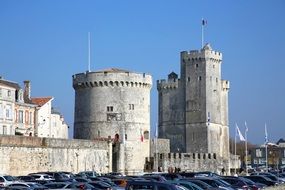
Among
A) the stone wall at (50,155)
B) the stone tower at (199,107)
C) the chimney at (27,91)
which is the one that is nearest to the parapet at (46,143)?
the stone wall at (50,155)

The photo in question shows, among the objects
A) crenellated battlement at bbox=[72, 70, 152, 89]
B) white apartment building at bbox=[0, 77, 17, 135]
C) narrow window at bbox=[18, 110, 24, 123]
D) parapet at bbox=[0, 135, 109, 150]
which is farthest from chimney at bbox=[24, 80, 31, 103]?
parapet at bbox=[0, 135, 109, 150]

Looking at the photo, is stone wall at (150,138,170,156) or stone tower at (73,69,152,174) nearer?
stone tower at (73,69,152,174)

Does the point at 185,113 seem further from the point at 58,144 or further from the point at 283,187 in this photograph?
the point at 283,187

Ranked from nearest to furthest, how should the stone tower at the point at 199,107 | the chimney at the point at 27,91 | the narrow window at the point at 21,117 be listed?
the narrow window at the point at 21,117, the chimney at the point at 27,91, the stone tower at the point at 199,107

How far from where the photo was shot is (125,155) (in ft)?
233

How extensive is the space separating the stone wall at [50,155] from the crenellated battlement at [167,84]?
31.7m

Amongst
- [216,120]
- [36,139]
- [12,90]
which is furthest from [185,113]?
[36,139]

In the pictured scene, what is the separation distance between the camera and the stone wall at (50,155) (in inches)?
2045

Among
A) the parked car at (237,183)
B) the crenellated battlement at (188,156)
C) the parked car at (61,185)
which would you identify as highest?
the crenellated battlement at (188,156)

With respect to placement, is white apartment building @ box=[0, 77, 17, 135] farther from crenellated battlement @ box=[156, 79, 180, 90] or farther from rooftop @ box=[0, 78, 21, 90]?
crenellated battlement @ box=[156, 79, 180, 90]

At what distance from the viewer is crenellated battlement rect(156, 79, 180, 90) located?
9694 cm

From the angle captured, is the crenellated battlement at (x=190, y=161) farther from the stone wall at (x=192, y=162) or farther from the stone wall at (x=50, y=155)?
the stone wall at (x=50, y=155)

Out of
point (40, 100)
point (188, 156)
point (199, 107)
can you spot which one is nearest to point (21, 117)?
point (40, 100)

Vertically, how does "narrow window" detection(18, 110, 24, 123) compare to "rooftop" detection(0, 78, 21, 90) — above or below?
below
